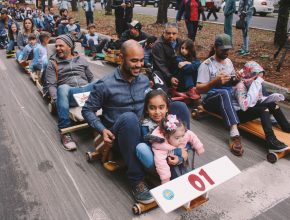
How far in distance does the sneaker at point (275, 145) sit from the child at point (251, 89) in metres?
0.52

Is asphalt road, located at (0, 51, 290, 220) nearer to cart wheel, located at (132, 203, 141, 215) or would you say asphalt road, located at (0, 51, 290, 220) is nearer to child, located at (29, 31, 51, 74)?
cart wheel, located at (132, 203, 141, 215)

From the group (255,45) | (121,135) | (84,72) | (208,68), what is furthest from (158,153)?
(255,45)

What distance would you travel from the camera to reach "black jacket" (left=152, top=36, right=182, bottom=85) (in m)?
5.50

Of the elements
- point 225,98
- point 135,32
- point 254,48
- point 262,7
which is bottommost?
point 225,98

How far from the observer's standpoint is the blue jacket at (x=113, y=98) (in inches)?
130

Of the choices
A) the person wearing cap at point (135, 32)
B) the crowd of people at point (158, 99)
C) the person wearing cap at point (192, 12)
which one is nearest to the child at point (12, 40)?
the crowd of people at point (158, 99)

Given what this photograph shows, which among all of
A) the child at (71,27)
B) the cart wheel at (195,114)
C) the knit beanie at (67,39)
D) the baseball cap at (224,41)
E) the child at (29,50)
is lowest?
the cart wheel at (195,114)

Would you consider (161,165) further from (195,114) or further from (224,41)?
(195,114)

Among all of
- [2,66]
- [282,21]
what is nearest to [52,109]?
[2,66]

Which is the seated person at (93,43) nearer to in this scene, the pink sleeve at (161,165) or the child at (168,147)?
the child at (168,147)

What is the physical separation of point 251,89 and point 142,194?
2.11m

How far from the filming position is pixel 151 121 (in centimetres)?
310

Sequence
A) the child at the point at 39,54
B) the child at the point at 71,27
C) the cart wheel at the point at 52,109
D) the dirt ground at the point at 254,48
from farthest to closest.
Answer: the child at the point at 71,27 < the child at the point at 39,54 < the dirt ground at the point at 254,48 < the cart wheel at the point at 52,109

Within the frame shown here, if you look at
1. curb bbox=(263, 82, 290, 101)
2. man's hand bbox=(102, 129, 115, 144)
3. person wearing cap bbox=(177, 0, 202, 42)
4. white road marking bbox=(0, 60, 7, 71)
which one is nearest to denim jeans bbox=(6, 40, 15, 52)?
white road marking bbox=(0, 60, 7, 71)
